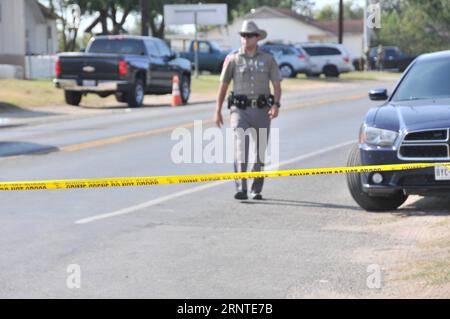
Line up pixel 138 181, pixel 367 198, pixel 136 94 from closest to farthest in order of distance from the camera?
pixel 138 181
pixel 367 198
pixel 136 94

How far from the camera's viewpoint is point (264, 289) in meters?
7.32

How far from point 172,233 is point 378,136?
2.19 meters

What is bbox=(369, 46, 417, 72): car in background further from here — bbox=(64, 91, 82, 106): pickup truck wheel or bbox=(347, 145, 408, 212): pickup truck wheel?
bbox=(347, 145, 408, 212): pickup truck wheel

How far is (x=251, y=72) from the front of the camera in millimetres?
11898

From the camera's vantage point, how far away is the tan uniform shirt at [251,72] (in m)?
11.9

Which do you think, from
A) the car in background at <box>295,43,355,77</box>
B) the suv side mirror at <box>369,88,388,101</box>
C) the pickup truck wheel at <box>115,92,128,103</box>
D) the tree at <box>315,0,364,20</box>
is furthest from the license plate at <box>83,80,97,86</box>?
the tree at <box>315,0,364,20</box>

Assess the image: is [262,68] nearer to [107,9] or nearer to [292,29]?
[107,9]

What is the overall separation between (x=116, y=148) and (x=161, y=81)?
14065 mm

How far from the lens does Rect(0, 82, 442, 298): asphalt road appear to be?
7.51 meters

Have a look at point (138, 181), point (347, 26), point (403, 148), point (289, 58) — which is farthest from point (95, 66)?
point (347, 26)

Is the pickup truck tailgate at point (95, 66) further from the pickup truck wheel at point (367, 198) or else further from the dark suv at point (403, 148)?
the pickup truck wheel at point (367, 198)

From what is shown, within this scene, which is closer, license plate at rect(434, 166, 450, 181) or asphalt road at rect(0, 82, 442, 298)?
asphalt road at rect(0, 82, 442, 298)

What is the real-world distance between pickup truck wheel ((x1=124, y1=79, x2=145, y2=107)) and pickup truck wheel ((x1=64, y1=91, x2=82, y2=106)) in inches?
64.9
